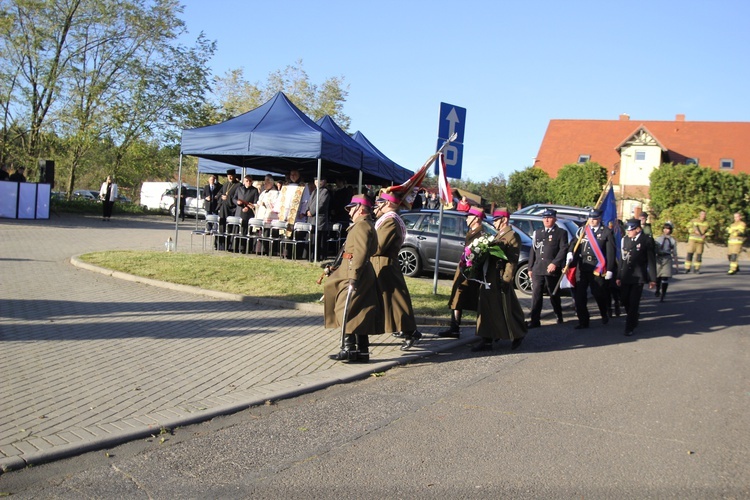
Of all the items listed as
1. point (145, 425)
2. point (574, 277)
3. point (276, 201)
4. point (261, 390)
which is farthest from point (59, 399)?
point (276, 201)

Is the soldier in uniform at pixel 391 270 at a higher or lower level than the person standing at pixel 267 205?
lower

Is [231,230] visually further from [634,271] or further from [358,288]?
[358,288]

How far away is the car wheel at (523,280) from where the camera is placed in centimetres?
1433

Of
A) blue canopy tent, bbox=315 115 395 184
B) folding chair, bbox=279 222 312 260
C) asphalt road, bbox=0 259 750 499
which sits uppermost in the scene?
blue canopy tent, bbox=315 115 395 184

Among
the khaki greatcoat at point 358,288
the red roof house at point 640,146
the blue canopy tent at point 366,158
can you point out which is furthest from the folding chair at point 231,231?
the red roof house at point 640,146

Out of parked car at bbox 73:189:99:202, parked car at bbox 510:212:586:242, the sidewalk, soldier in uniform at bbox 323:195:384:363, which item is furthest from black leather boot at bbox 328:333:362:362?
parked car at bbox 73:189:99:202

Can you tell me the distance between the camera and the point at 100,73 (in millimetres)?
32375

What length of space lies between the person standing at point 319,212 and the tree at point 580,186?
3678 centimetres

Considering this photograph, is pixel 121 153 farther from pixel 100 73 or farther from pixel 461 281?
pixel 461 281

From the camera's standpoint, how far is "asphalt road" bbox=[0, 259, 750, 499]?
4.24m

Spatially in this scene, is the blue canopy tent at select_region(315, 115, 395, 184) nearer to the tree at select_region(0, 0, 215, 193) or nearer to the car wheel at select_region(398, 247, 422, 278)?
the car wheel at select_region(398, 247, 422, 278)

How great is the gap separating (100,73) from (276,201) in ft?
69.2

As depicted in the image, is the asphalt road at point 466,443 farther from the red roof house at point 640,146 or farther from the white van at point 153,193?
the red roof house at point 640,146

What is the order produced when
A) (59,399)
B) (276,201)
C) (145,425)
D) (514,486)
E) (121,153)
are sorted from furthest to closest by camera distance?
(121,153) < (276,201) < (59,399) < (145,425) < (514,486)
